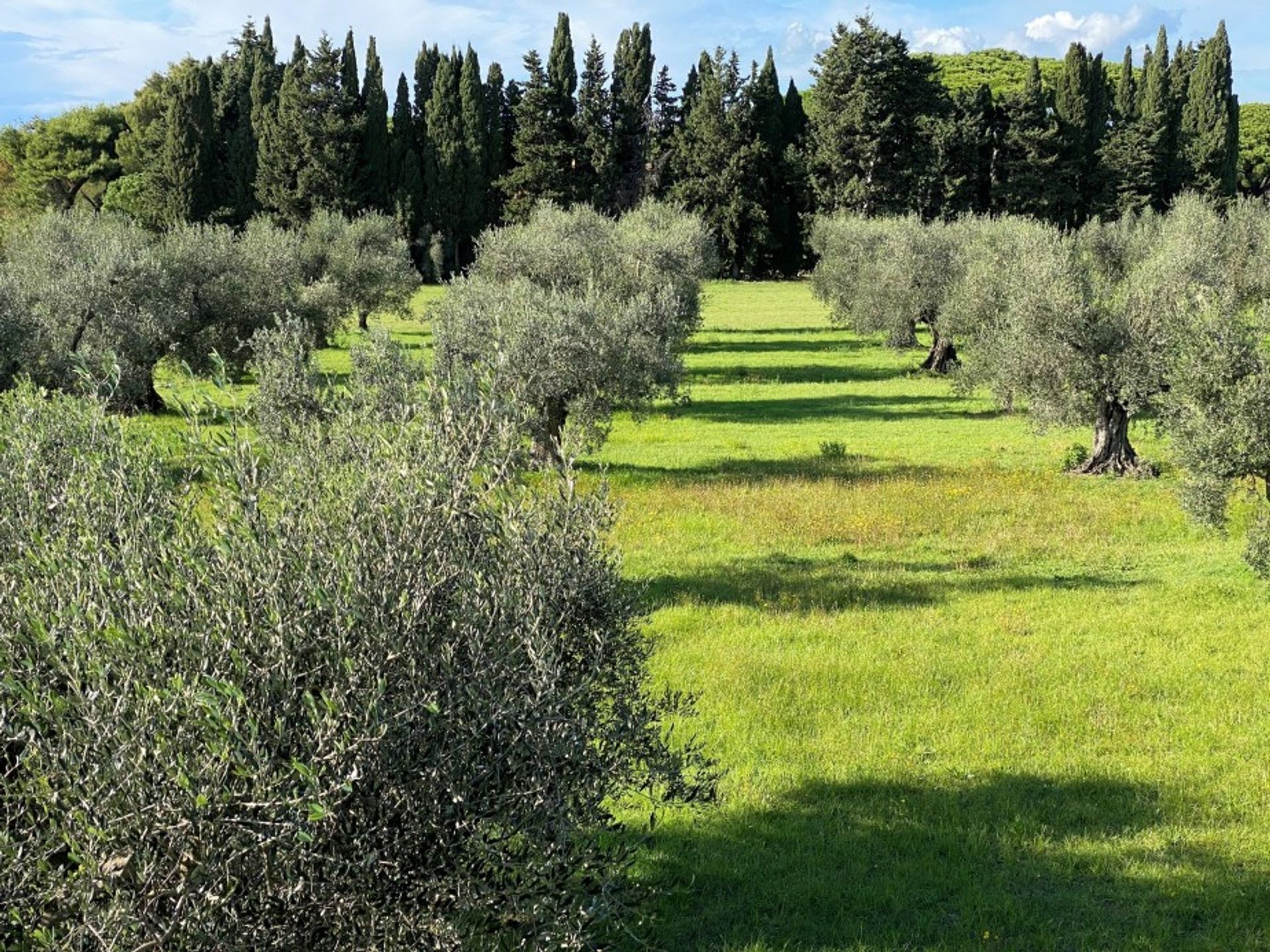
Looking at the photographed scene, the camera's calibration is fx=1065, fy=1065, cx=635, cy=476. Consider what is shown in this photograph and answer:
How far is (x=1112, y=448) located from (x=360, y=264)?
3574 cm

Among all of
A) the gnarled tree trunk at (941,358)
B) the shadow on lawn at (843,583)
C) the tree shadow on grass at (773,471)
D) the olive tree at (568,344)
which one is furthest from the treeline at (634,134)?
the shadow on lawn at (843,583)

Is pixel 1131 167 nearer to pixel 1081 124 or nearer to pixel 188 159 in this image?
pixel 1081 124

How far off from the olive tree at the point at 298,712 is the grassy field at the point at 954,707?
3.38 m

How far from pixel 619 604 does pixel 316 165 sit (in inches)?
2802

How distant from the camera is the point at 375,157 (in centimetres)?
7612

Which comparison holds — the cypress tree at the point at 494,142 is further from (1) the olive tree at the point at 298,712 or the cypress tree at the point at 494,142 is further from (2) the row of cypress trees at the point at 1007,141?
(1) the olive tree at the point at 298,712

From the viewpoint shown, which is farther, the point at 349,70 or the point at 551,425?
the point at 349,70

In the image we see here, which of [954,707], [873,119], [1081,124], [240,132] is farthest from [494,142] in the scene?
[954,707]

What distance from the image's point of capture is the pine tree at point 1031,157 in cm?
7856

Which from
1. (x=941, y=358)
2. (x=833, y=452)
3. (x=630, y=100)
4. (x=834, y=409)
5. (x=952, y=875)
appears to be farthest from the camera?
(x=630, y=100)

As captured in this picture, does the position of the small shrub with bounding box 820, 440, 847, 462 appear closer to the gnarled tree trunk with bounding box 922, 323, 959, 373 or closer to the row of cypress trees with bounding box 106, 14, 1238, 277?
the gnarled tree trunk with bounding box 922, 323, 959, 373

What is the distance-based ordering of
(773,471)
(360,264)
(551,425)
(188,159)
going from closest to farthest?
(551,425) < (773,471) < (360,264) < (188,159)

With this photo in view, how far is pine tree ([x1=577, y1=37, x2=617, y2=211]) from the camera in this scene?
275 ft

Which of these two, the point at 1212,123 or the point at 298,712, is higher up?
the point at 1212,123
